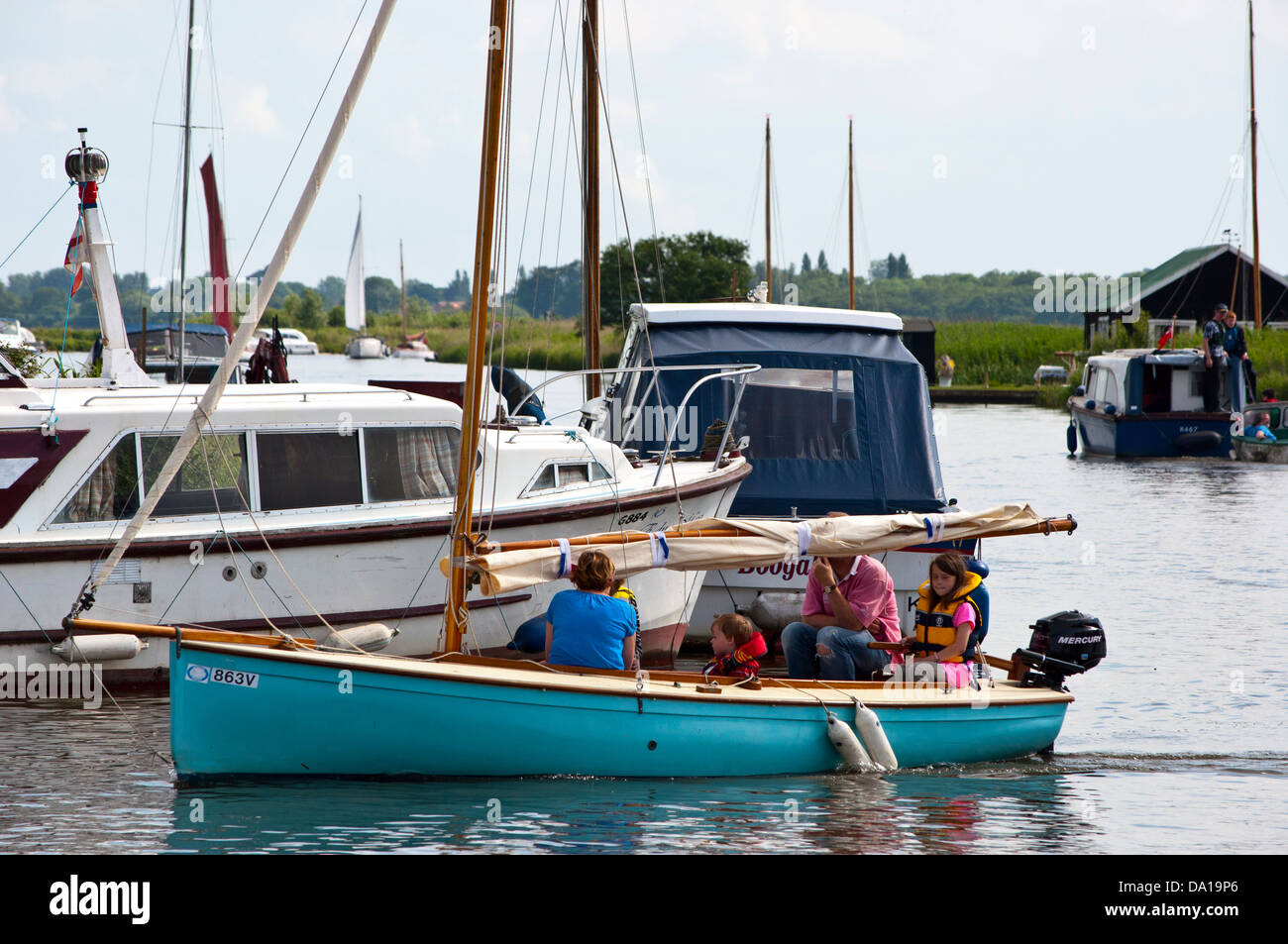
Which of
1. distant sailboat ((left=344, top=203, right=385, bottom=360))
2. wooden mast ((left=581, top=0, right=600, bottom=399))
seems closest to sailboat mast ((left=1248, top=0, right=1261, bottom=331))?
wooden mast ((left=581, top=0, right=600, bottom=399))

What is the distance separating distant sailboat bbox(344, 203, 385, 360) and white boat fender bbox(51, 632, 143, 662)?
82.3m

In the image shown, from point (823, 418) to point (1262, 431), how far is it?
23.9 m

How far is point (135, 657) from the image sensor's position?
11625mm

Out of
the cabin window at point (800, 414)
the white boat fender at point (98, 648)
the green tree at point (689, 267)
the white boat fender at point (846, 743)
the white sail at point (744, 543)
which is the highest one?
the green tree at point (689, 267)

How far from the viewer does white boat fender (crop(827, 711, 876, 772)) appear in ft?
30.9

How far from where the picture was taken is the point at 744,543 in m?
9.84

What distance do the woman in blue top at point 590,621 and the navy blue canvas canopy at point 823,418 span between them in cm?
504

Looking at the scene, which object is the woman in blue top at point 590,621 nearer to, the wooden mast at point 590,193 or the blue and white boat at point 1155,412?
the wooden mast at point 590,193

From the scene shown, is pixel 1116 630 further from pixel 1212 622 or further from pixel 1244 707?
pixel 1244 707

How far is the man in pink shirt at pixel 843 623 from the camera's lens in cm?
1019

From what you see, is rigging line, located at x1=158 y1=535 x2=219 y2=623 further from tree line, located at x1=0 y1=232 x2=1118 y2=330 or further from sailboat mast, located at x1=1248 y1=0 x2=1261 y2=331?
tree line, located at x1=0 y1=232 x2=1118 y2=330

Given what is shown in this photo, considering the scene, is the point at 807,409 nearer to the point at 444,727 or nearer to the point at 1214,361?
the point at 444,727

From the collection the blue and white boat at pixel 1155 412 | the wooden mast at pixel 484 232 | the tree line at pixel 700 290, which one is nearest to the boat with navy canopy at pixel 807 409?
the wooden mast at pixel 484 232
